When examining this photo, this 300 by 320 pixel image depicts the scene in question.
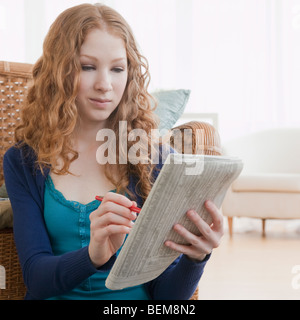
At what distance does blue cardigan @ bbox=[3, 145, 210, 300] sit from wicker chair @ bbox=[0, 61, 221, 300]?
151 mm

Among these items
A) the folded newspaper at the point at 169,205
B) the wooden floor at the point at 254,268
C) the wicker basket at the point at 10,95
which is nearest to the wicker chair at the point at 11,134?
the wicker basket at the point at 10,95

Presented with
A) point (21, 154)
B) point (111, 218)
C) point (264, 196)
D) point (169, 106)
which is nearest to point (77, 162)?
point (21, 154)

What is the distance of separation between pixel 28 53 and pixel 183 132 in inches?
122

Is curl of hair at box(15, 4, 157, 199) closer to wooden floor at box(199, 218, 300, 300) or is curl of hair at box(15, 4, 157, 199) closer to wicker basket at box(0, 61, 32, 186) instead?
wicker basket at box(0, 61, 32, 186)

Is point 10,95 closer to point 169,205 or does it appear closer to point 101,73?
point 101,73

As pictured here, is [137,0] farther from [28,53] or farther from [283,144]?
[283,144]

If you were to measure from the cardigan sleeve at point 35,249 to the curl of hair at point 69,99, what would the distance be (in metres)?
0.05

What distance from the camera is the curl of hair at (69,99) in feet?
2.99

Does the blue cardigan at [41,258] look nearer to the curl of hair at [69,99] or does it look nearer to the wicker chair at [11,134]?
the curl of hair at [69,99]

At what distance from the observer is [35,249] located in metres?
0.88

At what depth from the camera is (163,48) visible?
417cm

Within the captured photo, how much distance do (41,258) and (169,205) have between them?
1.02 feet
